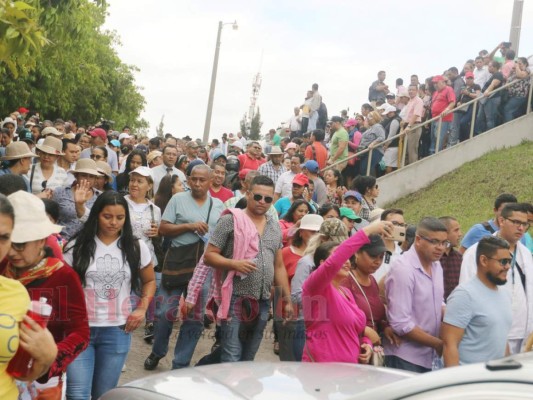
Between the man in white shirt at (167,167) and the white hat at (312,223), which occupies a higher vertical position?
the man in white shirt at (167,167)

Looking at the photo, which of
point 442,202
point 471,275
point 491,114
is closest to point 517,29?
point 491,114

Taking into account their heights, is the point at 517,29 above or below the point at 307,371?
above

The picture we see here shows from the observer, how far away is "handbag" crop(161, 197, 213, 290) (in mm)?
7656

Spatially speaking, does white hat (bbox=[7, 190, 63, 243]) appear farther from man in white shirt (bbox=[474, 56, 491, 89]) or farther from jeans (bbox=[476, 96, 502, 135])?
man in white shirt (bbox=[474, 56, 491, 89])

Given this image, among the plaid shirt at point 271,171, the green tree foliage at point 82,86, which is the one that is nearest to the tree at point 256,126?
the green tree foliage at point 82,86

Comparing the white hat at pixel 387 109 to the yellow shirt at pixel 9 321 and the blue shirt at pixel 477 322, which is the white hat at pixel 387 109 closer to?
the blue shirt at pixel 477 322

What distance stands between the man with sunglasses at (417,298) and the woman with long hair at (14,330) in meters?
3.16

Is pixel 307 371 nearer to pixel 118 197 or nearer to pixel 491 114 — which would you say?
pixel 118 197

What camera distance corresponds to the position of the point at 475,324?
18.1 ft

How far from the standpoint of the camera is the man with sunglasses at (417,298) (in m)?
5.80

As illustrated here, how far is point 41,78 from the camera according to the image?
1447 inches

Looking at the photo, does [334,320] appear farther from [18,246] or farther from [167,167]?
[167,167]

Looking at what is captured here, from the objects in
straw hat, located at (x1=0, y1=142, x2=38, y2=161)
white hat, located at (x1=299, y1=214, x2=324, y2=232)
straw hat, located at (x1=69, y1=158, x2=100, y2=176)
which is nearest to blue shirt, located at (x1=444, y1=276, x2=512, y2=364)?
white hat, located at (x1=299, y1=214, x2=324, y2=232)

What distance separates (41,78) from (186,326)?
32.1 metres
